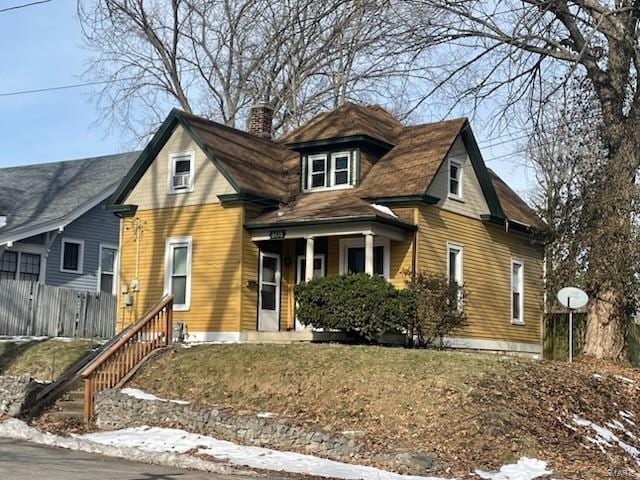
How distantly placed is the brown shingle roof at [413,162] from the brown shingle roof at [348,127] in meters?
0.67

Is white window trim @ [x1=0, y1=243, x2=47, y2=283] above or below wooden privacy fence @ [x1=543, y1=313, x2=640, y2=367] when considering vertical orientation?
above

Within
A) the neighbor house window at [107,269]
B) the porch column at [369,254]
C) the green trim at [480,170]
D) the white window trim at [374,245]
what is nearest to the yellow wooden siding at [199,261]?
the white window trim at [374,245]

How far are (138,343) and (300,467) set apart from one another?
24.0 ft

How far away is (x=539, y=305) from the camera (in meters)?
29.7

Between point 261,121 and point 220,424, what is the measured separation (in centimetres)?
1641

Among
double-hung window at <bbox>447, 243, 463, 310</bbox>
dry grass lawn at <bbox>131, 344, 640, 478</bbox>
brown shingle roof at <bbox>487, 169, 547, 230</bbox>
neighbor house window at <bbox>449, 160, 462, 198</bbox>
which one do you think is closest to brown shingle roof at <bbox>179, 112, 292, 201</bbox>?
neighbor house window at <bbox>449, 160, 462, 198</bbox>

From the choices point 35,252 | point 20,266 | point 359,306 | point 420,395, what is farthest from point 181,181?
point 420,395

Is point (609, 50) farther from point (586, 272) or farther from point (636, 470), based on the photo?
point (636, 470)

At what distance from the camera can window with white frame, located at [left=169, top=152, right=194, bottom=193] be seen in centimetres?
2536

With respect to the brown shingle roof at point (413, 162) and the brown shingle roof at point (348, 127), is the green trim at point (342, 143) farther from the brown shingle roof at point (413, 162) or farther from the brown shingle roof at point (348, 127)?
the brown shingle roof at point (413, 162)

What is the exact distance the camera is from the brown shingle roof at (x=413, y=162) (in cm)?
2377

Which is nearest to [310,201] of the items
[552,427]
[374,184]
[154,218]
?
[374,184]

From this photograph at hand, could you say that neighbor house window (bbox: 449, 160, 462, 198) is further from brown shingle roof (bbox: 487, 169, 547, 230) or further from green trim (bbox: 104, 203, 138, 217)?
green trim (bbox: 104, 203, 138, 217)

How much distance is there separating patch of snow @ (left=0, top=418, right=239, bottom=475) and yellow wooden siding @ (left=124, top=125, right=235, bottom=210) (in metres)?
9.76
